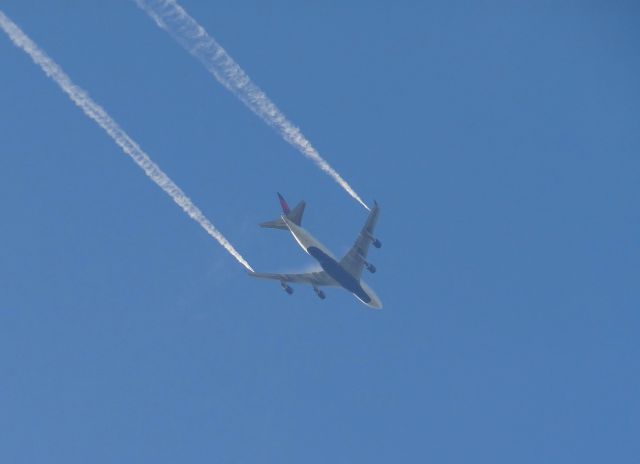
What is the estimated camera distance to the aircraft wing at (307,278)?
97956 mm

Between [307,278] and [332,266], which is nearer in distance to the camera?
[332,266]

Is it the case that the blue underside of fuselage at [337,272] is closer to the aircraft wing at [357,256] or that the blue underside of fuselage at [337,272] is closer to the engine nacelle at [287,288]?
the aircraft wing at [357,256]

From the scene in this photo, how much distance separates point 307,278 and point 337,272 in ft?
26.6

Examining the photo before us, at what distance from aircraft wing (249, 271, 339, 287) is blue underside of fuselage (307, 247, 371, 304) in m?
3.31

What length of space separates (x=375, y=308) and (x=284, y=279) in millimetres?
10524

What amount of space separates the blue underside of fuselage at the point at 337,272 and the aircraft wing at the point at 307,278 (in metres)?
3.31

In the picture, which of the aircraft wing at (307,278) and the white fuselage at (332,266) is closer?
the white fuselage at (332,266)

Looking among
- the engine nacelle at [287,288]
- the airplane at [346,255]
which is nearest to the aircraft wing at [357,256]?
the airplane at [346,255]

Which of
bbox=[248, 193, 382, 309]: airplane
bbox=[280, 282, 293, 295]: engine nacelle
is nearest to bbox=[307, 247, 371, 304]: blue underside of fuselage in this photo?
bbox=[248, 193, 382, 309]: airplane

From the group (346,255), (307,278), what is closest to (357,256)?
(346,255)

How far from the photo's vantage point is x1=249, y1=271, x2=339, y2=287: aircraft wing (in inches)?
3857

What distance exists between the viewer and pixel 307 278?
327 ft

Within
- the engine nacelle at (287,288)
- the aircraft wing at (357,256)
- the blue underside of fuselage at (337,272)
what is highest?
the aircraft wing at (357,256)

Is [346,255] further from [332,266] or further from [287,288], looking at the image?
[287,288]
